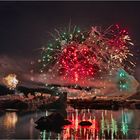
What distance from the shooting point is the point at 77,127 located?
7.42 metres

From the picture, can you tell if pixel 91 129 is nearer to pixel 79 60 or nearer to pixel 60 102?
pixel 60 102

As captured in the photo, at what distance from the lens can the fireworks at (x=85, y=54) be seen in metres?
6.62

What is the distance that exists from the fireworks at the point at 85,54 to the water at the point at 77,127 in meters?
0.97

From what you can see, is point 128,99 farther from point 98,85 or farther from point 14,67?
point 14,67

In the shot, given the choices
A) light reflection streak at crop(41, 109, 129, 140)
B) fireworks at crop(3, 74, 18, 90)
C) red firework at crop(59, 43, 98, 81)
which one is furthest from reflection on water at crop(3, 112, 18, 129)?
A: red firework at crop(59, 43, 98, 81)

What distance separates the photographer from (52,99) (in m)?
7.12

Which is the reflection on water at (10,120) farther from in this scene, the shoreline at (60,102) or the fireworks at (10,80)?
the fireworks at (10,80)

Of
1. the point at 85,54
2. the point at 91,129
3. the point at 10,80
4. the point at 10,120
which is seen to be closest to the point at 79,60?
the point at 85,54

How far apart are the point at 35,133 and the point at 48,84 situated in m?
0.97

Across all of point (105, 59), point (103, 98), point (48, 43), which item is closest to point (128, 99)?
point (103, 98)

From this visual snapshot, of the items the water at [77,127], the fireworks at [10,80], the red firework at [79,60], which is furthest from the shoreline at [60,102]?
the red firework at [79,60]

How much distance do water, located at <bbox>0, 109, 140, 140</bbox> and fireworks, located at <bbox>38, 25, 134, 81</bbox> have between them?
974 millimetres

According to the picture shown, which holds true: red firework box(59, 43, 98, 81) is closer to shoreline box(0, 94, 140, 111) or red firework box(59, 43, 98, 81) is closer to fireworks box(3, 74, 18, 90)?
shoreline box(0, 94, 140, 111)

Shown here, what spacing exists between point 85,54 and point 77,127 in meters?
1.65
